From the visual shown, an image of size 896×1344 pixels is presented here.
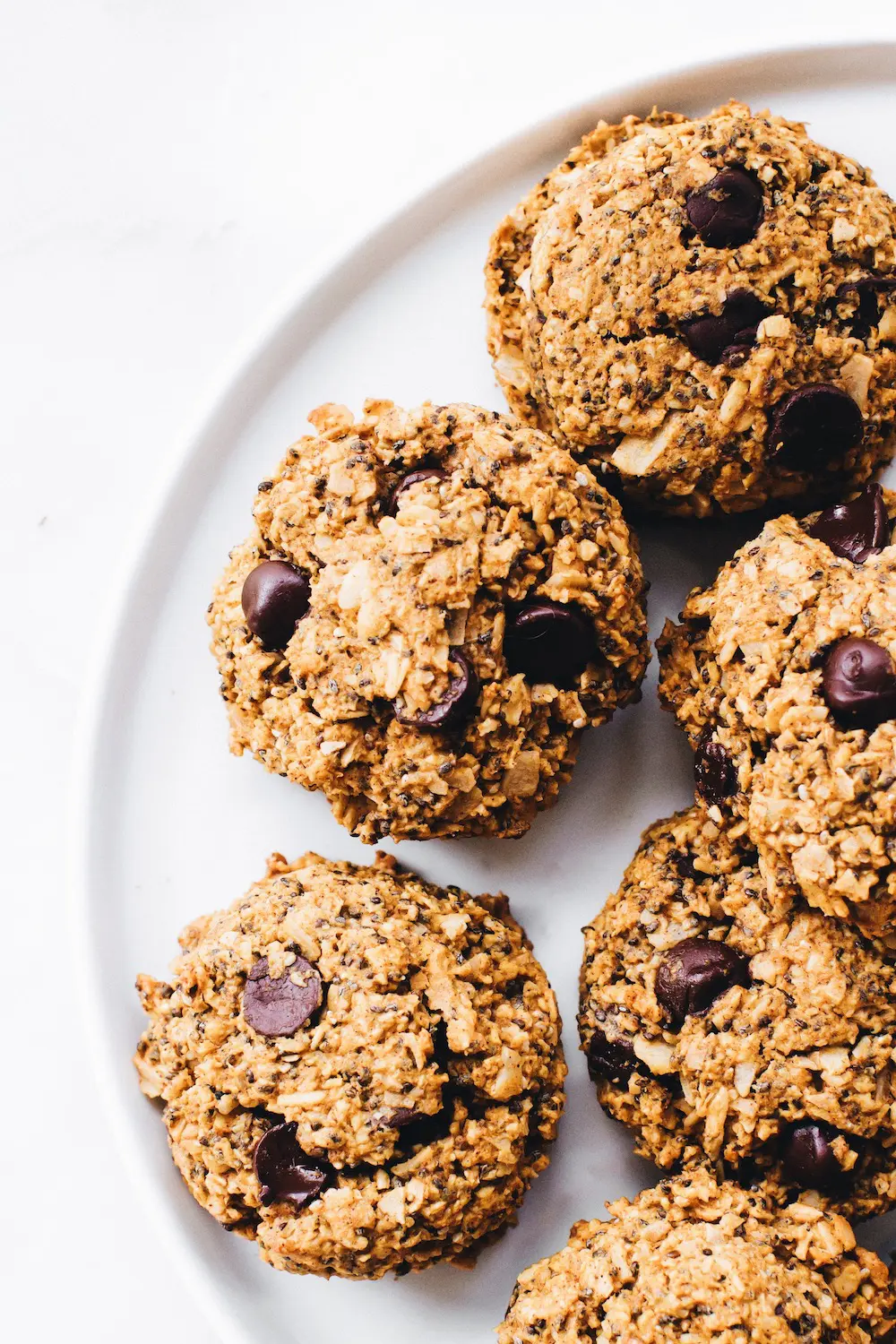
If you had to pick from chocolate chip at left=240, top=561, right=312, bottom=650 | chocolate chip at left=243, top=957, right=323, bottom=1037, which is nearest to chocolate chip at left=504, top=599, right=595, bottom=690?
chocolate chip at left=240, top=561, right=312, bottom=650

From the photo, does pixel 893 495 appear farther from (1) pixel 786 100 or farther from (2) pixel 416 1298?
(2) pixel 416 1298

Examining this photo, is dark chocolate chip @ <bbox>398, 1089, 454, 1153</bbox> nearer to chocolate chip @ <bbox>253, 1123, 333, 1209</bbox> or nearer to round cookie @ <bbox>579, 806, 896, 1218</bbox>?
chocolate chip @ <bbox>253, 1123, 333, 1209</bbox>

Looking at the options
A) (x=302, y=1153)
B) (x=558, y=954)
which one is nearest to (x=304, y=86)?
(x=558, y=954)

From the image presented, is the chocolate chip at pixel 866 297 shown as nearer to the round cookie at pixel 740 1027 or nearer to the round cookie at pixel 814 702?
the round cookie at pixel 814 702

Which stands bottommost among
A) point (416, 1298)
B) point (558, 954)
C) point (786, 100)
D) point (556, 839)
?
point (416, 1298)

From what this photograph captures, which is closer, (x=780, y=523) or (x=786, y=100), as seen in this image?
(x=780, y=523)

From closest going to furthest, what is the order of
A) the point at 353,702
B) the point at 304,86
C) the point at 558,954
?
1. the point at 353,702
2. the point at 558,954
3. the point at 304,86
